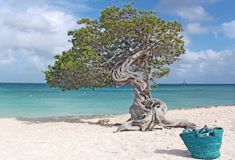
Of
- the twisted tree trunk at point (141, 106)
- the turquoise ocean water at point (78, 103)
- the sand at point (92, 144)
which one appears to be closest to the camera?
the sand at point (92, 144)

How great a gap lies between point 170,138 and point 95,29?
5674 millimetres

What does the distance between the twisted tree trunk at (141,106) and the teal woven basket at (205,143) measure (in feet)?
14.1

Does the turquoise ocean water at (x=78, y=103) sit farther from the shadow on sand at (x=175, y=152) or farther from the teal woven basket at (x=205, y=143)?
the teal woven basket at (x=205, y=143)

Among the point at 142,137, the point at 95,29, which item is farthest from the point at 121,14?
Result: the point at 142,137

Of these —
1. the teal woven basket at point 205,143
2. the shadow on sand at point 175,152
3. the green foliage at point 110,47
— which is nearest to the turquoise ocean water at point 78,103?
the green foliage at point 110,47

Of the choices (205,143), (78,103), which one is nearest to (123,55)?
(205,143)

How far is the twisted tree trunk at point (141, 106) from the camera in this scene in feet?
43.1

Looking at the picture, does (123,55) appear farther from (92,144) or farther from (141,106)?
(92,144)

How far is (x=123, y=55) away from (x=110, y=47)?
23.4 inches

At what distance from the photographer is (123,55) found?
49.4ft

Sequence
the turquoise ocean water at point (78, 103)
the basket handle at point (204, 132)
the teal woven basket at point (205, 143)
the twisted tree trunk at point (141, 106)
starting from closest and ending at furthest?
the teal woven basket at point (205, 143) → the basket handle at point (204, 132) → the twisted tree trunk at point (141, 106) → the turquoise ocean water at point (78, 103)

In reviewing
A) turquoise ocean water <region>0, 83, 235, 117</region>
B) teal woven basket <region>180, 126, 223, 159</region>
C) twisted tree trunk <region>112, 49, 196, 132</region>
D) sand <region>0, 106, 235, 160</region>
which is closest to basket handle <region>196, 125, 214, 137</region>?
teal woven basket <region>180, 126, 223, 159</region>

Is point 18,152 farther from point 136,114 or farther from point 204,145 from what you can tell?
point 136,114

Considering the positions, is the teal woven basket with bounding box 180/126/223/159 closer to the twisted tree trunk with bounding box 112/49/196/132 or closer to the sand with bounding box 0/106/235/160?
the sand with bounding box 0/106/235/160
